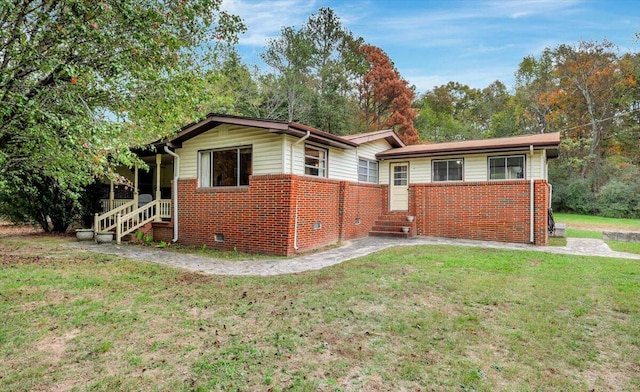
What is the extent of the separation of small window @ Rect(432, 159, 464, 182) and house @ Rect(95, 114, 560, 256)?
0.04 meters

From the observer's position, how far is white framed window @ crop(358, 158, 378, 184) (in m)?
12.6

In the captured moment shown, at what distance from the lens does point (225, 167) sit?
10133 mm

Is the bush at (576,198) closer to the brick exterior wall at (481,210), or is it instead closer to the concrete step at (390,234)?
the brick exterior wall at (481,210)

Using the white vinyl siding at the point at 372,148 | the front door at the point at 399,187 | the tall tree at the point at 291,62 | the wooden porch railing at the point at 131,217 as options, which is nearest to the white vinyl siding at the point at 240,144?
the wooden porch railing at the point at 131,217

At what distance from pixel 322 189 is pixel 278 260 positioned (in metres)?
2.85

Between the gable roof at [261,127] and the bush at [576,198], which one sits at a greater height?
the gable roof at [261,127]

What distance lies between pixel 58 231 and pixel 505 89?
38.9 meters

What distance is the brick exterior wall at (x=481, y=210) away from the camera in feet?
35.7

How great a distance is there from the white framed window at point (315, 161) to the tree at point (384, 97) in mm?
17983

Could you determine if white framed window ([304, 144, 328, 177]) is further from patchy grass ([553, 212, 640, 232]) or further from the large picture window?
patchy grass ([553, 212, 640, 232])

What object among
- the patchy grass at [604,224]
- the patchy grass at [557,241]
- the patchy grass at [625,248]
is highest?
the patchy grass at [604,224]

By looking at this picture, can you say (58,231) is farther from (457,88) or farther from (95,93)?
(457,88)

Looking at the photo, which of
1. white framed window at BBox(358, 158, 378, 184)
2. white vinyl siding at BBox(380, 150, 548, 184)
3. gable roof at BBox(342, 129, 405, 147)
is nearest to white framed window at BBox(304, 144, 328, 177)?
gable roof at BBox(342, 129, 405, 147)

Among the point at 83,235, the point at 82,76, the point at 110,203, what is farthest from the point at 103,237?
the point at 82,76
